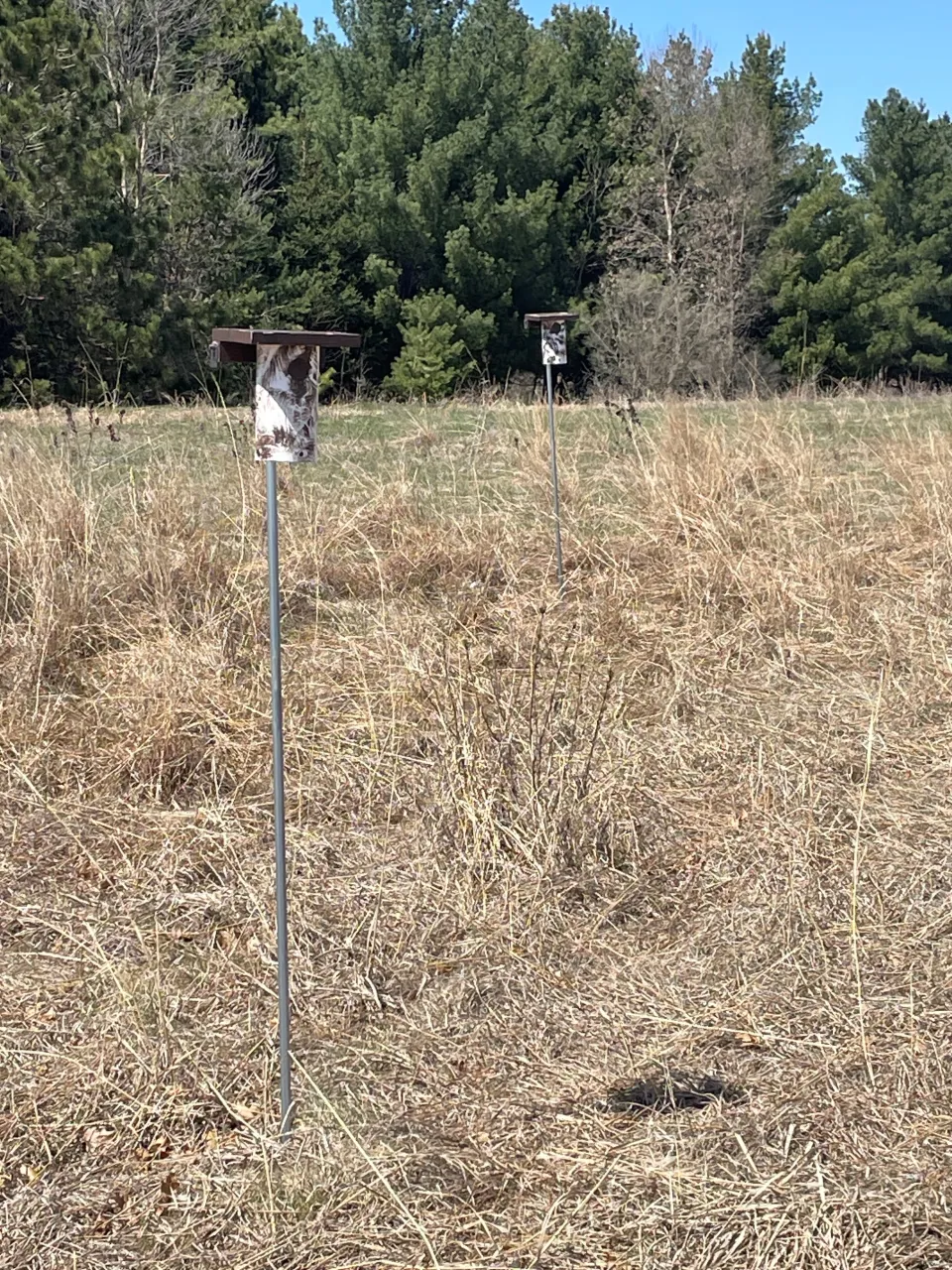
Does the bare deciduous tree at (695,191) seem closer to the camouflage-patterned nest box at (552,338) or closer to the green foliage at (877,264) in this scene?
the green foliage at (877,264)

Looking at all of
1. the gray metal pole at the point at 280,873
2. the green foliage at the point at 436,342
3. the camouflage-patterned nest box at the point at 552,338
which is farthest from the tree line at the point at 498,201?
the gray metal pole at the point at 280,873

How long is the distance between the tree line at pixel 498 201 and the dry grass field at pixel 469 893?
537 inches

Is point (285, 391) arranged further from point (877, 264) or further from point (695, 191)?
point (877, 264)

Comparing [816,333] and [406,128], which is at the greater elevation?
[406,128]

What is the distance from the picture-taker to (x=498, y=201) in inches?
1018

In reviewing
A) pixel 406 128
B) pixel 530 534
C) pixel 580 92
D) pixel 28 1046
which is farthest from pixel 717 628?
pixel 580 92

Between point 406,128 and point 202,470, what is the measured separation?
70.2 feet

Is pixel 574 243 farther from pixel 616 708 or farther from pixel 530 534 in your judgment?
pixel 616 708

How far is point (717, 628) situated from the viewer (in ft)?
16.1

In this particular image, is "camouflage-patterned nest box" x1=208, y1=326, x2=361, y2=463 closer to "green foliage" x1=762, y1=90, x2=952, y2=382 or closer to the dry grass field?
the dry grass field

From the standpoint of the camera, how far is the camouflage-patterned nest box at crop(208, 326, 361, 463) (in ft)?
6.88

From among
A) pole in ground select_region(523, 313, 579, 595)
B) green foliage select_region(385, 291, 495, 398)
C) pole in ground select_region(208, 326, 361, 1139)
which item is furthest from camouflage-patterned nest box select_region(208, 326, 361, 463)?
green foliage select_region(385, 291, 495, 398)

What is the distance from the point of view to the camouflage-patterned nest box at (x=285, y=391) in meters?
2.10

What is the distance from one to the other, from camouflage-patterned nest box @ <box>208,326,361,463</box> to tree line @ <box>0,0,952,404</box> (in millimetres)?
15994
